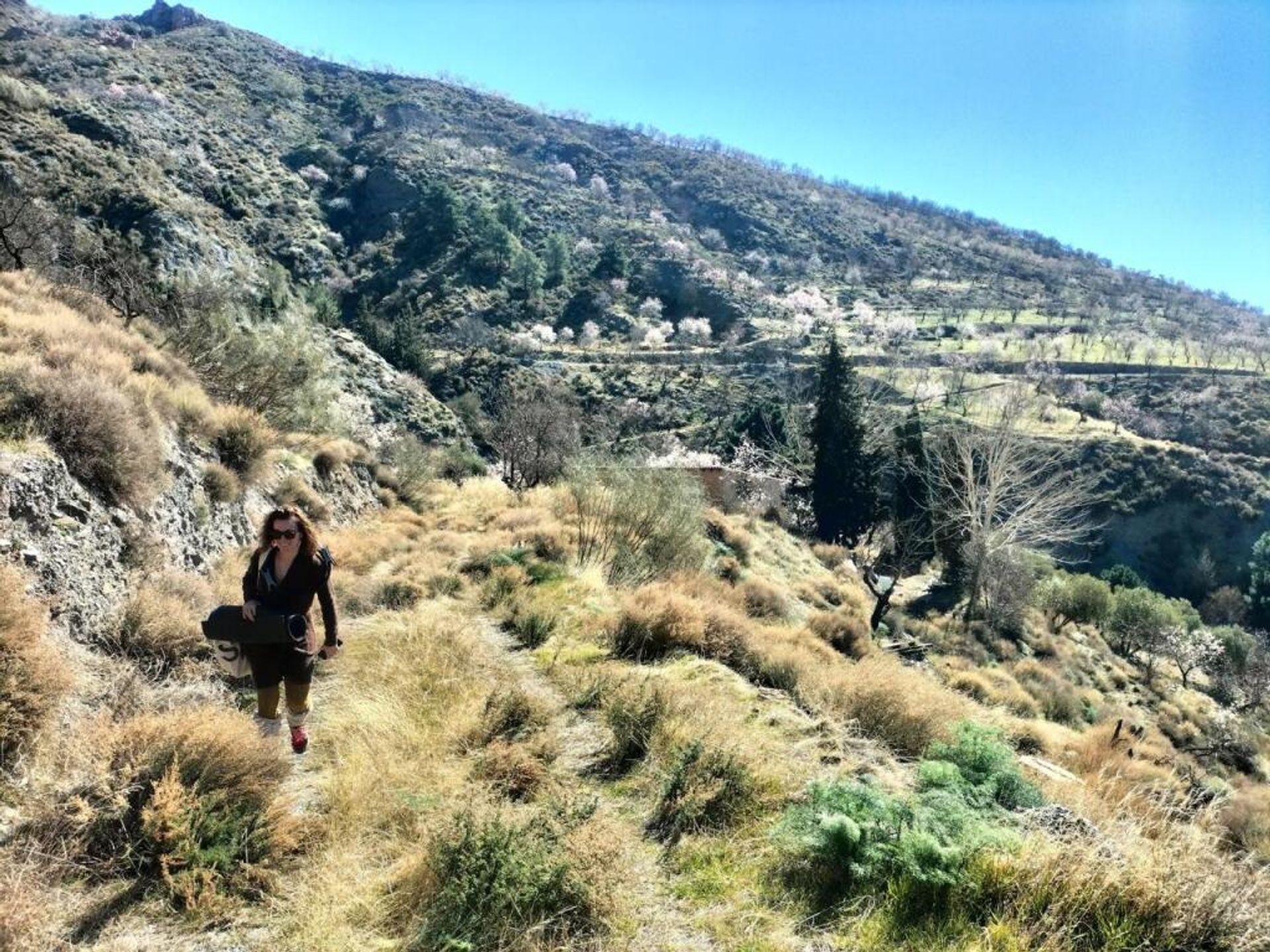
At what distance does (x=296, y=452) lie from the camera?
19.1 meters

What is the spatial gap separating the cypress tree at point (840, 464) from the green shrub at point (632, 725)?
1431 inches

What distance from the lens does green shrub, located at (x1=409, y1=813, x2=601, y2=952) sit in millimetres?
3803

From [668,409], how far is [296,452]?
55.5 m

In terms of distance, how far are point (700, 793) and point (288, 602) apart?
3694 mm

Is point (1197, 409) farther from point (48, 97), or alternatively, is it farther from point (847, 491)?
point (48, 97)

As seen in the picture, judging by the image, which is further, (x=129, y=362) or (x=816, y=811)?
(x=129, y=362)

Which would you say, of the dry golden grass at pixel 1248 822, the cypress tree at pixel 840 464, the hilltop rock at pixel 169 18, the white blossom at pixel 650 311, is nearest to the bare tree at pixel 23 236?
the dry golden grass at pixel 1248 822

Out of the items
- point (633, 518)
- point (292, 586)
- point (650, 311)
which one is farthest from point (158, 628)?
point (650, 311)

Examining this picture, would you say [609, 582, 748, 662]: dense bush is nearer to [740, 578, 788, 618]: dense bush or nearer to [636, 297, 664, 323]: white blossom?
[740, 578, 788, 618]: dense bush

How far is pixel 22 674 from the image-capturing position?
470 centimetres

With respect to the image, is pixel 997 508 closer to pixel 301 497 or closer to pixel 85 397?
pixel 301 497

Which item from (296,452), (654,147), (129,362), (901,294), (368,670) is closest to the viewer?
(368,670)

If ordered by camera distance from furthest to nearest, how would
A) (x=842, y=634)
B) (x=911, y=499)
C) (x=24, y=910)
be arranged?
(x=911, y=499) < (x=842, y=634) < (x=24, y=910)

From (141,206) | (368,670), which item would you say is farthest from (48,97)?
(368,670)
